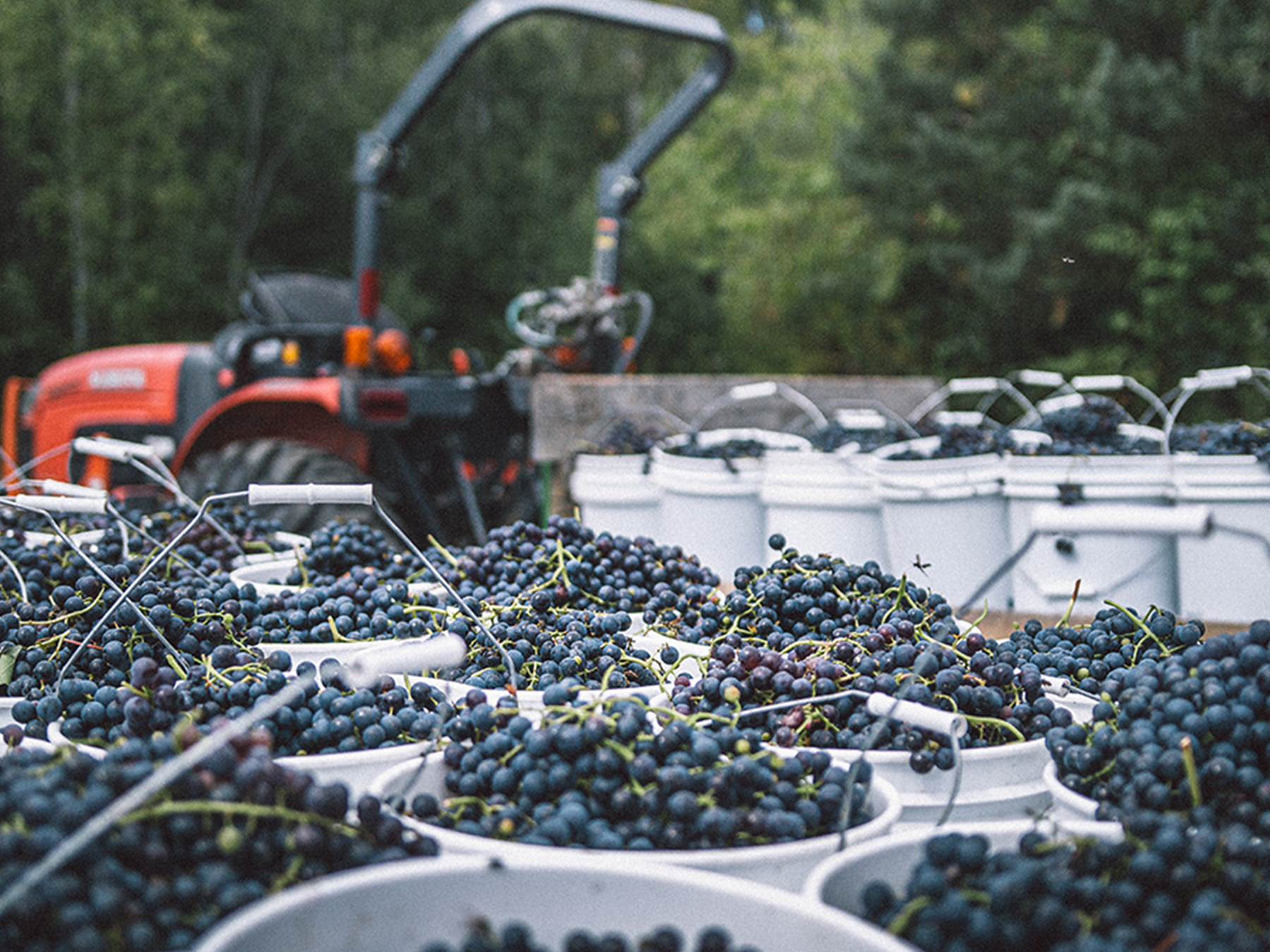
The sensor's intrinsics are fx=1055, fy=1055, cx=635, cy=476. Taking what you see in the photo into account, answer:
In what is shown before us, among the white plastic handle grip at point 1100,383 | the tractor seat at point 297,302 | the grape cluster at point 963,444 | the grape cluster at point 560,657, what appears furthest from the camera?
the tractor seat at point 297,302

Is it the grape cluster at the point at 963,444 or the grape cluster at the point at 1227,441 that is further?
the grape cluster at the point at 963,444

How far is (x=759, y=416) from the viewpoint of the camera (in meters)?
4.45

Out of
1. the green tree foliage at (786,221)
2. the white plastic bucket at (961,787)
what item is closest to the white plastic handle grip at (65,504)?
the white plastic bucket at (961,787)

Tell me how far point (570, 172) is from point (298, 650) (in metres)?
16.5

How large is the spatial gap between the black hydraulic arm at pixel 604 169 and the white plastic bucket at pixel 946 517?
2.21m

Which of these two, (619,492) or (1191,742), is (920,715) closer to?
(1191,742)

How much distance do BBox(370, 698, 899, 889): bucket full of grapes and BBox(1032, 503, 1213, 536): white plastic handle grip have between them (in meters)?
0.30

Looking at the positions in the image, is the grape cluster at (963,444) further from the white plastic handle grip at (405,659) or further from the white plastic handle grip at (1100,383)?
the white plastic handle grip at (405,659)

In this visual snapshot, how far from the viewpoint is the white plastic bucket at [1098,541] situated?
8.21 ft

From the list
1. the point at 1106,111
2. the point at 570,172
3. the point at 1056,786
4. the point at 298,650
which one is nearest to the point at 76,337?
the point at 570,172

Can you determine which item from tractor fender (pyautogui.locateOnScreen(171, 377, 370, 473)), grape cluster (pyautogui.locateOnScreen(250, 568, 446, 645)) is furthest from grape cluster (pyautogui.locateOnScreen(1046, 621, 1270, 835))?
tractor fender (pyautogui.locateOnScreen(171, 377, 370, 473))

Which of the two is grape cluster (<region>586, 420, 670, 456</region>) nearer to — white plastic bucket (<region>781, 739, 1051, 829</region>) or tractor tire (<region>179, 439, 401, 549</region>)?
tractor tire (<region>179, 439, 401, 549</region>)

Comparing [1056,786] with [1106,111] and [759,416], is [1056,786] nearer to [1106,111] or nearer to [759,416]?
[759,416]

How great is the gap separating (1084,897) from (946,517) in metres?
1.90
